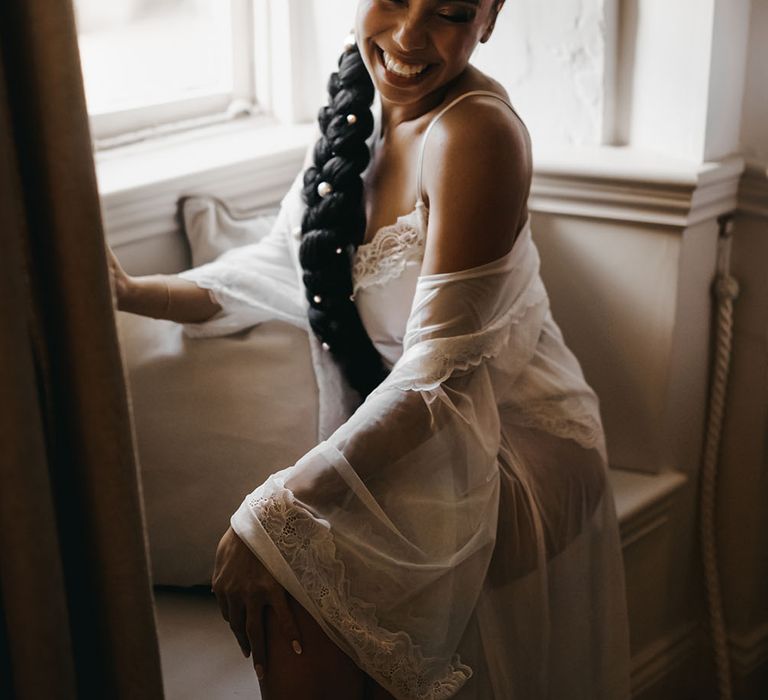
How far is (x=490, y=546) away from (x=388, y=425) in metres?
0.22

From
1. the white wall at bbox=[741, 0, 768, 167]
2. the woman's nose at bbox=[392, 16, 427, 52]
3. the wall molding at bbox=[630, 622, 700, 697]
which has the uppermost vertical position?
the woman's nose at bbox=[392, 16, 427, 52]

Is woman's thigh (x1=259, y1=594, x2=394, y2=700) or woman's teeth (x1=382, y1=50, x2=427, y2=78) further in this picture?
woman's teeth (x1=382, y1=50, x2=427, y2=78)

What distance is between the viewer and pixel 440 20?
4.92 ft

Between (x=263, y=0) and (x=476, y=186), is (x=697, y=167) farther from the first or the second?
(x=263, y=0)

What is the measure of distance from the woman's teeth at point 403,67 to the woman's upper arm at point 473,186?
8 cm

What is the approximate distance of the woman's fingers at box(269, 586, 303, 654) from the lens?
134 centimetres

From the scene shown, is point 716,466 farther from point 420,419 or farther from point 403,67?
point 403,67

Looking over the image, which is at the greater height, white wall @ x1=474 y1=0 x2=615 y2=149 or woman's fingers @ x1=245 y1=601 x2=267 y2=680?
white wall @ x1=474 y1=0 x2=615 y2=149

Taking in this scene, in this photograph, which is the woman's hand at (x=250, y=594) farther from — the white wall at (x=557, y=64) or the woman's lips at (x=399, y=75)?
the white wall at (x=557, y=64)

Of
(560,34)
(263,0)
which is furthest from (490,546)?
(263,0)

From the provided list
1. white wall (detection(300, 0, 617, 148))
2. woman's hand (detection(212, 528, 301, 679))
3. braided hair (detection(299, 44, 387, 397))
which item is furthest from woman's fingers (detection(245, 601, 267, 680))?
white wall (detection(300, 0, 617, 148))

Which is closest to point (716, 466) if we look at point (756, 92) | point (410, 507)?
point (756, 92)

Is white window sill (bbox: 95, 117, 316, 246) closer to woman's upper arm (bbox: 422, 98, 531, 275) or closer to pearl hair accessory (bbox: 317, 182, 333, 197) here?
pearl hair accessory (bbox: 317, 182, 333, 197)

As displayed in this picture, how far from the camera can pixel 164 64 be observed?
2.24m
